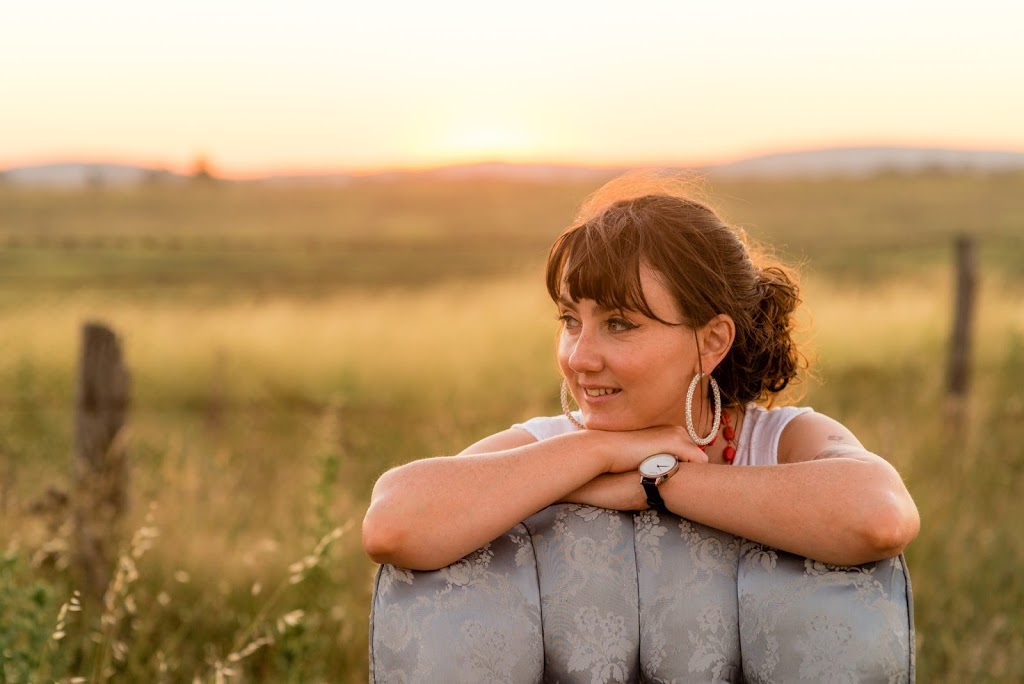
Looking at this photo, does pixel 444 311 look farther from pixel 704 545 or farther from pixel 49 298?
pixel 704 545

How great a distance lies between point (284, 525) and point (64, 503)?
1046 millimetres

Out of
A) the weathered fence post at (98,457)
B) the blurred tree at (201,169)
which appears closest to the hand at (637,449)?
the weathered fence post at (98,457)

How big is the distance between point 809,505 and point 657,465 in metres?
0.30

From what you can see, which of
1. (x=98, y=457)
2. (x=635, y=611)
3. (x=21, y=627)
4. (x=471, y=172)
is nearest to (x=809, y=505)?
(x=635, y=611)

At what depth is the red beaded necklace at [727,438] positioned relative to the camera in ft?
7.47

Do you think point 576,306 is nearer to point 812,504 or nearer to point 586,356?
point 586,356

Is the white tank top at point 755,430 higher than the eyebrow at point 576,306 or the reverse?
the reverse

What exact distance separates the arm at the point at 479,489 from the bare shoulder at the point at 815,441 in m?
0.26

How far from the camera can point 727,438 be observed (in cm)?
231

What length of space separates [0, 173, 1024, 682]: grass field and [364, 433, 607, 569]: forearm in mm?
701

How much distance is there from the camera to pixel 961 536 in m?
4.75

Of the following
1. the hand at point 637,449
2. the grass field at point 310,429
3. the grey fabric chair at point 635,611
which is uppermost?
the hand at point 637,449

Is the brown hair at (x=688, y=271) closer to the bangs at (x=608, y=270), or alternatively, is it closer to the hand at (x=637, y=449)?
the bangs at (x=608, y=270)

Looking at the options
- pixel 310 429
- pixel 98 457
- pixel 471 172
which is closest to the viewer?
pixel 98 457
